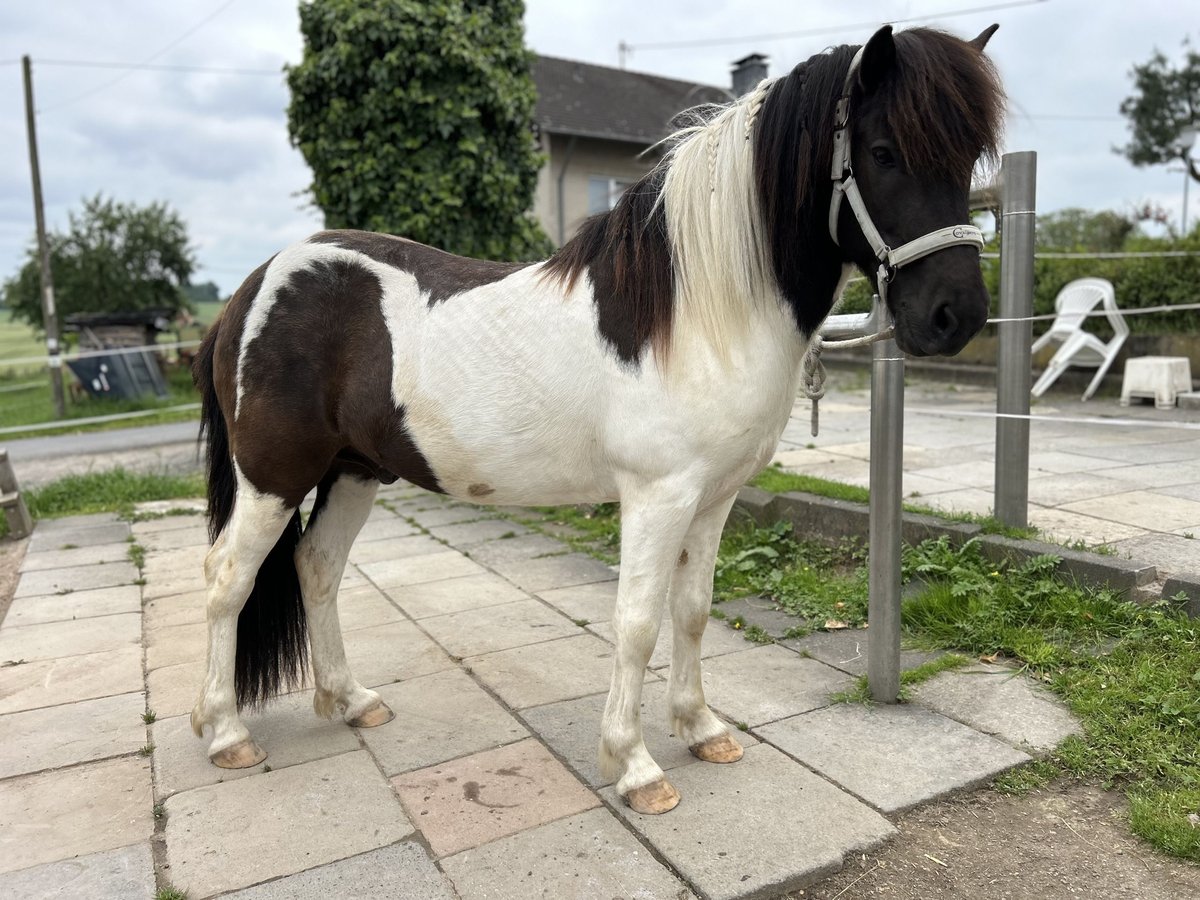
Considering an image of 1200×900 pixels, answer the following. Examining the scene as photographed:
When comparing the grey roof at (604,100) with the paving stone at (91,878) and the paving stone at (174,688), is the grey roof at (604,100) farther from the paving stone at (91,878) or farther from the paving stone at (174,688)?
the paving stone at (91,878)

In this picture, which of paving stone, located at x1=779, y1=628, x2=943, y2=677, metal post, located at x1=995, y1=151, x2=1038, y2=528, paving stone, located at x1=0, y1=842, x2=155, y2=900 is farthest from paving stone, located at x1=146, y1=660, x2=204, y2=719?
metal post, located at x1=995, y1=151, x2=1038, y2=528

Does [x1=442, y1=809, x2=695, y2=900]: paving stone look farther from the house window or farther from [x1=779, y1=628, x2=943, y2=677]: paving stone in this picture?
the house window

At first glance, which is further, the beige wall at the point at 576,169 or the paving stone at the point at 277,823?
the beige wall at the point at 576,169

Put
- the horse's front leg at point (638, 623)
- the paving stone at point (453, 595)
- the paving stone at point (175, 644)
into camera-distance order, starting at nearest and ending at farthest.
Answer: the horse's front leg at point (638, 623)
the paving stone at point (175, 644)
the paving stone at point (453, 595)

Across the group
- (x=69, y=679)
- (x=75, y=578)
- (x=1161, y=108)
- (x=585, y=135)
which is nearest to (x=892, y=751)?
(x=69, y=679)

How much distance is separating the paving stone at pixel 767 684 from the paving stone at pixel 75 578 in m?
3.40

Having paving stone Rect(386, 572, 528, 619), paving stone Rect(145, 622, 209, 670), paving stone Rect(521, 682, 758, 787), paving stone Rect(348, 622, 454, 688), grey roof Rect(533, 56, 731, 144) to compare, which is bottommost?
paving stone Rect(145, 622, 209, 670)

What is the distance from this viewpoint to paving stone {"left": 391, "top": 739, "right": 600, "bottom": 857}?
2.18 meters

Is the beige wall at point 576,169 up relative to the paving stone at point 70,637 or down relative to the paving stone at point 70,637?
up

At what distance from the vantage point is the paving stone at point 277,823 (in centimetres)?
206

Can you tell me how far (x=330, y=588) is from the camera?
284 centimetres

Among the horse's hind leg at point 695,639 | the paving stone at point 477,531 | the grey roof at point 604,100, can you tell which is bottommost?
the paving stone at point 477,531

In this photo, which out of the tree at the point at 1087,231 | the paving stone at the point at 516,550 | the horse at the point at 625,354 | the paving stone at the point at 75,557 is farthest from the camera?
the tree at the point at 1087,231

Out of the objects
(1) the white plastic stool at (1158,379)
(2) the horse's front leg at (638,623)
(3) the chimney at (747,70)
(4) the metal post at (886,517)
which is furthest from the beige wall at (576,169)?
(2) the horse's front leg at (638,623)
